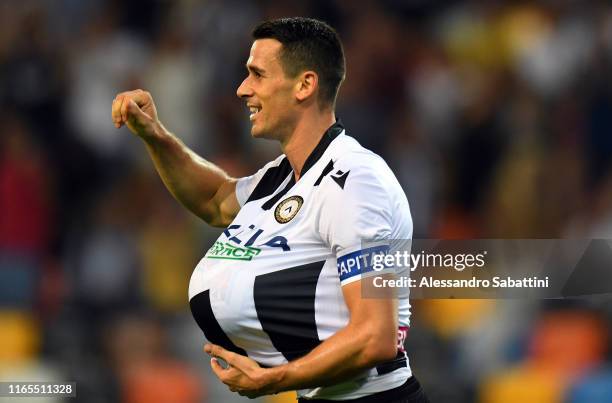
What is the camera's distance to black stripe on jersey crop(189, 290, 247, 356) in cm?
351

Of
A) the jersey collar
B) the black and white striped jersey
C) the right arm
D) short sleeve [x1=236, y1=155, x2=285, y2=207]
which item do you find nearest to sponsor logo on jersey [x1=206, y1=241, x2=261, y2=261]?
the black and white striped jersey

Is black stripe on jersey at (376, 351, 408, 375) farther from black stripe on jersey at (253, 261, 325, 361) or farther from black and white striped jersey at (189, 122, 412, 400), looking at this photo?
black stripe on jersey at (253, 261, 325, 361)

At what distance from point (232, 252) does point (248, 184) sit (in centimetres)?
63

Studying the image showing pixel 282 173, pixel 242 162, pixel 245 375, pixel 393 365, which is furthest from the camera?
pixel 242 162

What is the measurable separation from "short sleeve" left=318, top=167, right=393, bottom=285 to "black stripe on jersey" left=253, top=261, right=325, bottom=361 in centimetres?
11

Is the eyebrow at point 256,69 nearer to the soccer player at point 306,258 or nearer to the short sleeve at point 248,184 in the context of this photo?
the soccer player at point 306,258

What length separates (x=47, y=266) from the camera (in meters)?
7.59

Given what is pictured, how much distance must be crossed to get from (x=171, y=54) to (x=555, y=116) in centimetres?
291

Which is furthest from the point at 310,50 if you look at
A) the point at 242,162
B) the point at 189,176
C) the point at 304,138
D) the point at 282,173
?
the point at 242,162

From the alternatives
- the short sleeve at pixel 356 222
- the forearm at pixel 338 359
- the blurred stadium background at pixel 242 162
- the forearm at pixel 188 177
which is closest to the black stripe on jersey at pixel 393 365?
the forearm at pixel 338 359

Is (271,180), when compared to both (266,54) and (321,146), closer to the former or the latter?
(321,146)

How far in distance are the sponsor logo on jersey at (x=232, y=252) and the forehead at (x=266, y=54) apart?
61 centimetres

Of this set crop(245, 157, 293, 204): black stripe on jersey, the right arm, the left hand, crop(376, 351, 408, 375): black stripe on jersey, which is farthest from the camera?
the right arm

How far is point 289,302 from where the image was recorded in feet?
11.2
